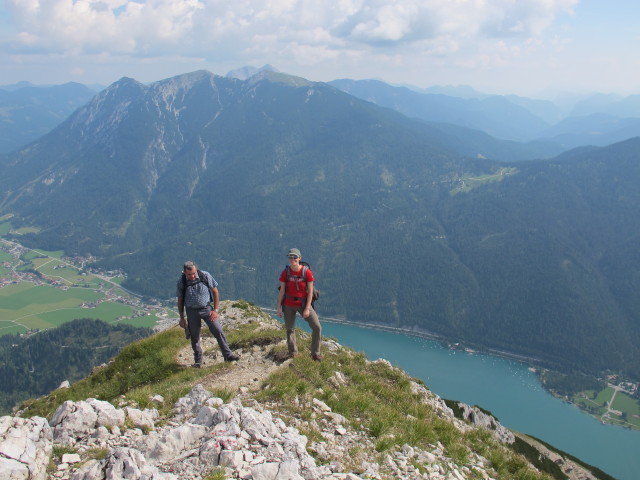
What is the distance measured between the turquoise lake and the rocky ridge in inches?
2921

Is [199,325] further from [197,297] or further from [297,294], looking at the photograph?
[297,294]

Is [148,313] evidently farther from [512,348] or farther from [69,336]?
[512,348]

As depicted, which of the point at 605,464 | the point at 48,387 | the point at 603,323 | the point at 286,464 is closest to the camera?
the point at 286,464

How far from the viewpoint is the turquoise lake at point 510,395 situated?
10262 cm

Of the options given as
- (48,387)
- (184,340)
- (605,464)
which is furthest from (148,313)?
(184,340)

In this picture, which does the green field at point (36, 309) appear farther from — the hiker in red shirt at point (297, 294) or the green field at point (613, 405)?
the green field at point (613, 405)

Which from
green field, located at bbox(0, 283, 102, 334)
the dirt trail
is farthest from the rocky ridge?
green field, located at bbox(0, 283, 102, 334)

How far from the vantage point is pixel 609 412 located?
123 m

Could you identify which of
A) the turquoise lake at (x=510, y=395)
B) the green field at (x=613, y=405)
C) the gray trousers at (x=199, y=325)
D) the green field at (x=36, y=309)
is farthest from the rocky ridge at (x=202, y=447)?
the green field at (x=36, y=309)

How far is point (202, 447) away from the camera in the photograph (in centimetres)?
751

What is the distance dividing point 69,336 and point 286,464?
165102 millimetres

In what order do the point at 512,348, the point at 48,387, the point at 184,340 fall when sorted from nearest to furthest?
the point at 184,340 → the point at 48,387 → the point at 512,348

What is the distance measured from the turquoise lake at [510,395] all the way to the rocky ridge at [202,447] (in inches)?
2921

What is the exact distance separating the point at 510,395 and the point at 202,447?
142 meters
